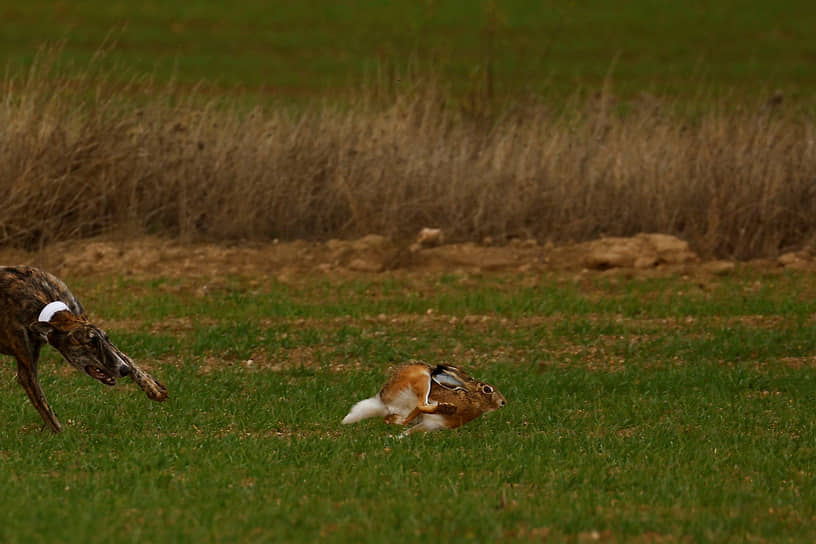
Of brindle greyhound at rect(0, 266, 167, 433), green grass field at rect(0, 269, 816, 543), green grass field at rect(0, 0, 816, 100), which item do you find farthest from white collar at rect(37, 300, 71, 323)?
green grass field at rect(0, 0, 816, 100)

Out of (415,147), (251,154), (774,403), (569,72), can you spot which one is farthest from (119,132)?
(569,72)

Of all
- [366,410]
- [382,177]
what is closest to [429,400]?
[366,410]

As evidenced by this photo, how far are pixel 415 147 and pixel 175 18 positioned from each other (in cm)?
3154

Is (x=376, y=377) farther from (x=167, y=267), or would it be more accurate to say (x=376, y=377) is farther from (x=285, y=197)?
(x=285, y=197)

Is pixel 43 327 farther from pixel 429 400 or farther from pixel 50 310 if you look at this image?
pixel 429 400

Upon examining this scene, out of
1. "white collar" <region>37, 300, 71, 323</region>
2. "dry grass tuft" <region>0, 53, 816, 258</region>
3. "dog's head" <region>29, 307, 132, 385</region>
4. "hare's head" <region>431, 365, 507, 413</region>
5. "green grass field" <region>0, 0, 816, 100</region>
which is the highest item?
"white collar" <region>37, 300, 71, 323</region>

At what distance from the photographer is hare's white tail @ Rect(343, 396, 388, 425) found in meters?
8.12

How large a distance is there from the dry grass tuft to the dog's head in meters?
7.49

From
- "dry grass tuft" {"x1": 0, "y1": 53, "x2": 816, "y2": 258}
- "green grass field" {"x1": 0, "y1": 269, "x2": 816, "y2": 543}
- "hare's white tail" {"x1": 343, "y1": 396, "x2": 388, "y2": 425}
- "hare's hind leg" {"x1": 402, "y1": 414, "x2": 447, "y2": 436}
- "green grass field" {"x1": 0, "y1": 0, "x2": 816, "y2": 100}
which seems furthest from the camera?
"green grass field" {"x1": 0, "y1": 0, "x2": 816, "y2": 100}

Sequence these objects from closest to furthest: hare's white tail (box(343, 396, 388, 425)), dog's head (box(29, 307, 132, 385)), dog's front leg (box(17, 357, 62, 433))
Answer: dog's head (box(29, 307, 132, 385)) < dog's front leg (box(17, 357, 62, 433)) < hare's white tail (box(343, 396, 388, 425))

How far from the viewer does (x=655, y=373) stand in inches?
395

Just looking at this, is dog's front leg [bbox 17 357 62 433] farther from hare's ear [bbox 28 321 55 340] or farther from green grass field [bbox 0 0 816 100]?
green grass field [bbox 0 0 816 100]

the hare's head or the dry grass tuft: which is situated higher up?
the hare's head

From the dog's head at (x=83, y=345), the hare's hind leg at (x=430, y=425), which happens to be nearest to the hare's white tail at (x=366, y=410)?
the hare's hind leg at (x=430, y=425)
